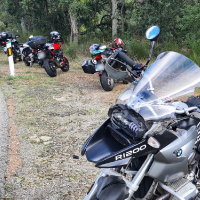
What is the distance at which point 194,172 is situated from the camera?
2330 millimetres

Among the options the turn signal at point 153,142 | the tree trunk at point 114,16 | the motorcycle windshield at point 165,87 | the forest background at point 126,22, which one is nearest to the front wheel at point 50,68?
the forest background at point 126,22

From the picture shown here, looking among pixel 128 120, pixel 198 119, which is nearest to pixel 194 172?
pixel 198 119

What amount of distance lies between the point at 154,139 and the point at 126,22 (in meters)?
13.5

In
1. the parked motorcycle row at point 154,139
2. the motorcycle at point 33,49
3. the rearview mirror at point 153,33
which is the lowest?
the motorcycle at point 33,49

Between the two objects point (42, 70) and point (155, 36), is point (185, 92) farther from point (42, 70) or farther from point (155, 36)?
point (42, 70)

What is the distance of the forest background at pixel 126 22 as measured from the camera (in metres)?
9.71

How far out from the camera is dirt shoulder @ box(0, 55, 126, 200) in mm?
3154

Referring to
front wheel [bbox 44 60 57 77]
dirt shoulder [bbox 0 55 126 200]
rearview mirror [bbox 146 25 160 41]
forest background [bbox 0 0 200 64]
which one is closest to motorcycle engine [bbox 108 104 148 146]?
rearview mirror [bbox 146 25 160 41]

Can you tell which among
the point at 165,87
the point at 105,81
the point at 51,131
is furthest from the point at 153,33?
the point at 105,81

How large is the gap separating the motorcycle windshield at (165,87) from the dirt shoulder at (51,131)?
4.92ft

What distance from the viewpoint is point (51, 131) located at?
15.1 feet

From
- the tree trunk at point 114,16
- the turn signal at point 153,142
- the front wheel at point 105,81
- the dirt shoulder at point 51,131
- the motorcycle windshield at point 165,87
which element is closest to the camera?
the turn signal at point 153,142

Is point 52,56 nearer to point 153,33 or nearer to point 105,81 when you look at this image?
point 105,81

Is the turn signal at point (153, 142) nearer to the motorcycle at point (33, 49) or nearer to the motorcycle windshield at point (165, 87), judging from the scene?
the motorcycle windshield at point (165, 87)
